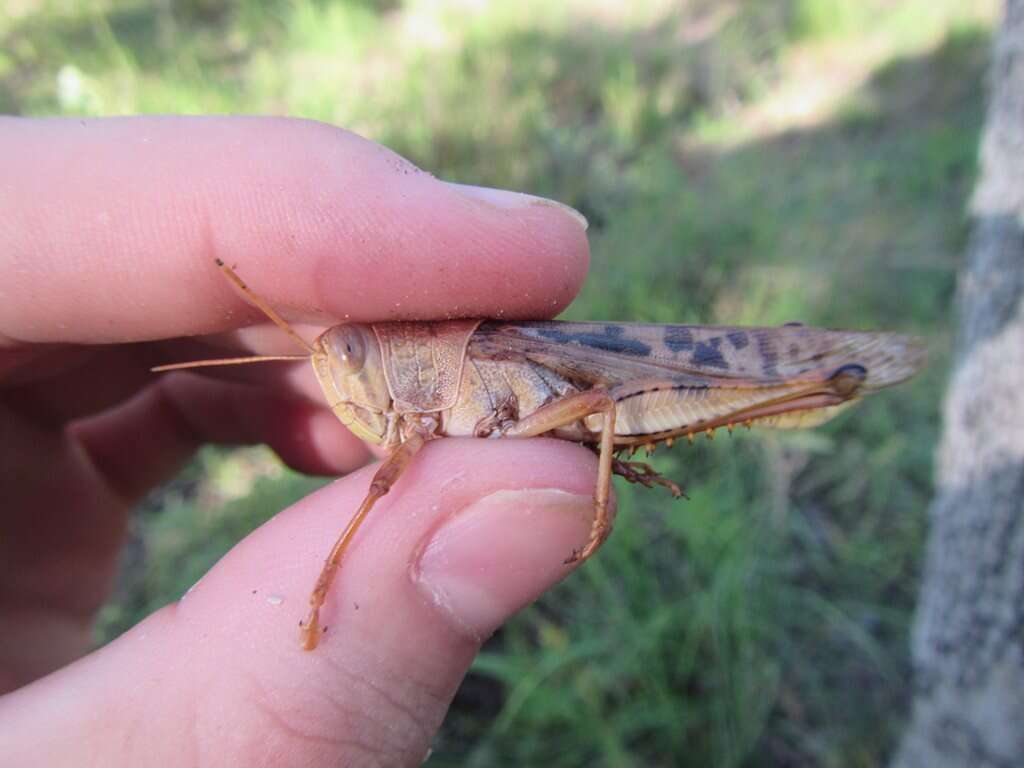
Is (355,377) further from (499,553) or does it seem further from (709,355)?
(709,355)

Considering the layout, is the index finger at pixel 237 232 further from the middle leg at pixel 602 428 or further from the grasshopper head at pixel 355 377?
the middle leg at pixel 602 428

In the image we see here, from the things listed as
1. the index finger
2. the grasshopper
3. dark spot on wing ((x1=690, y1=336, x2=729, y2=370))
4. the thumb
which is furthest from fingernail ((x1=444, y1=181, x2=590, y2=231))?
the thumb

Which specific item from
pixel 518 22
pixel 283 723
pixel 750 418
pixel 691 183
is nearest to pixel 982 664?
pixel 750 418

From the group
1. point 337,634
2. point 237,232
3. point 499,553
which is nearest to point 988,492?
point 499,553

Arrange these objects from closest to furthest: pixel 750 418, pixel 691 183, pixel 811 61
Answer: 1. pixel 750 418
2. pixel 691 183
3. pixel 811 61

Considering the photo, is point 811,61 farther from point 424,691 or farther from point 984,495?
point 424,691

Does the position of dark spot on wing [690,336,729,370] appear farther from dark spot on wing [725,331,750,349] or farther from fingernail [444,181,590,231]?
fingernail [444,181,590,231]
